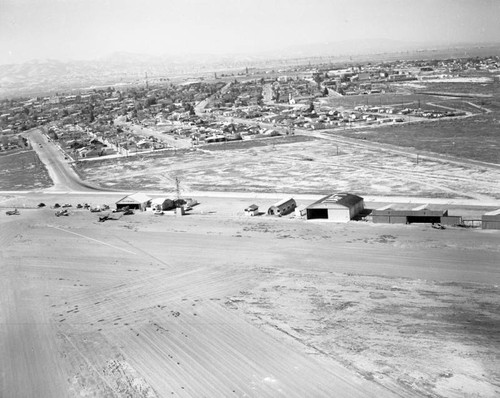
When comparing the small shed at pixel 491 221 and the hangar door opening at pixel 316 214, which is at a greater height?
the small shed at pixel 491 221

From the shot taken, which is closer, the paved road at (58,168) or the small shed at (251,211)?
the small shed at (251,211)

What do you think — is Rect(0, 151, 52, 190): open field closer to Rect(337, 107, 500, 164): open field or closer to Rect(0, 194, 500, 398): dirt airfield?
Rect(0, 194, 500, 398): dirt airfield

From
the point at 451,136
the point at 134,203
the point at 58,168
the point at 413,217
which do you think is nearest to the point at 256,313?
the point at 413,217

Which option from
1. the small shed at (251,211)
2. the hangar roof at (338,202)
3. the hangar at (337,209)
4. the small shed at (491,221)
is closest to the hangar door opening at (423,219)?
the small shed at (491,221)

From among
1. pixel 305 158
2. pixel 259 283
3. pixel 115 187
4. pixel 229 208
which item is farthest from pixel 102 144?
pixel 259 283

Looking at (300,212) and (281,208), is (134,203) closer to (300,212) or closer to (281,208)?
(281,208)

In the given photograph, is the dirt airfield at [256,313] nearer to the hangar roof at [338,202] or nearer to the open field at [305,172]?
the hangar roof at [338,202]
